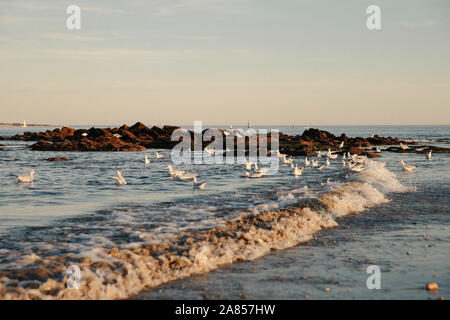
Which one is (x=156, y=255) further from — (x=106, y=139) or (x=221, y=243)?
(x=106, y=139)

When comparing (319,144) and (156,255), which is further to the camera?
(319,144)

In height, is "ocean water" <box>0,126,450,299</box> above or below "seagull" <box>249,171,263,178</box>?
below

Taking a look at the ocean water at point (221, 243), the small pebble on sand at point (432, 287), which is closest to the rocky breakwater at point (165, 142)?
the ocean water at point (221, 243)

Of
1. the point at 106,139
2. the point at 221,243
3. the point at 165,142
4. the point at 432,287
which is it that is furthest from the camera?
the point at 165,142

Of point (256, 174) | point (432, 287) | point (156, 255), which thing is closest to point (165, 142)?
point (256, 174)

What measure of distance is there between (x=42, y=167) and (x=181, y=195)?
50.7ft

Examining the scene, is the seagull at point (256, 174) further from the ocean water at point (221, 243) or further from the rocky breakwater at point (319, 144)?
the rocky breakwater at point (319, 144)

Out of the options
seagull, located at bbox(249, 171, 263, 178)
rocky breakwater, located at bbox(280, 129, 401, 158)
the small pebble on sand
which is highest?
rocky breakwater, located at bbox(280, 129, 401, 158)

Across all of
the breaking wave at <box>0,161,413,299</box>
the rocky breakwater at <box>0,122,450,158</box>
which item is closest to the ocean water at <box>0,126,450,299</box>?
the breaking wave at <box>0,161,413,299</box>

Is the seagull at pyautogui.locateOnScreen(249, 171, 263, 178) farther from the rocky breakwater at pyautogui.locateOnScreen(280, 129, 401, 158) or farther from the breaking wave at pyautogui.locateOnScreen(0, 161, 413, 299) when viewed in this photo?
the rocky breakwater at pyautogui.locateOnScreen(280, 129, 401, 158)

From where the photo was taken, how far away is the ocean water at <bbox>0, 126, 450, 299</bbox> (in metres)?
7.50

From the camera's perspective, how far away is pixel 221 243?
9.99 meters
